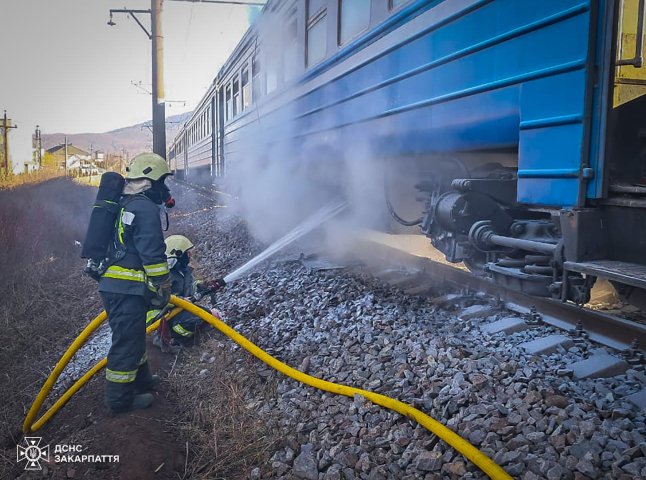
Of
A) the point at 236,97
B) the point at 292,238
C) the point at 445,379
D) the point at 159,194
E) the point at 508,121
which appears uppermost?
the point at 236,97

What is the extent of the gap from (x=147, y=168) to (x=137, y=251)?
52cm

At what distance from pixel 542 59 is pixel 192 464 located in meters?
2.89

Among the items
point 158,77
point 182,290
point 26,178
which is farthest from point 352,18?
point 26,178

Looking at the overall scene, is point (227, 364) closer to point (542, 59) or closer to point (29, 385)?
point (29, 385)

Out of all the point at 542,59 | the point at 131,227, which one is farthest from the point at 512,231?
the point at 131,227

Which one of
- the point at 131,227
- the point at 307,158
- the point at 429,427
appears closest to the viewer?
the point at 429,427

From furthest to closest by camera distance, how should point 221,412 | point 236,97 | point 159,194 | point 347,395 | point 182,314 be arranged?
point 236,97 < point 182,314 < point 159,194 < point 221,412 < point 347,395

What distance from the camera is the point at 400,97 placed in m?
4.55

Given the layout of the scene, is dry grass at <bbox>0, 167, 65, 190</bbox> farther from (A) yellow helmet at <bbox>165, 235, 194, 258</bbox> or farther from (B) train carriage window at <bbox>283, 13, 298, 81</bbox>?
(A) yellow helmet at <bbox>165, 235, 194, 258</bbox>

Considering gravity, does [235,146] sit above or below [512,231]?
above

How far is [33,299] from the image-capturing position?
22.2 feet

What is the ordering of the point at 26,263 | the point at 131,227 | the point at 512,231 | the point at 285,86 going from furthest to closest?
1. the point at 26,263
2. the point at 285,86
3. the point at 512,231
4. the point at 131,227

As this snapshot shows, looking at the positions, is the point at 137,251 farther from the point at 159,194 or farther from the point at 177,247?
the point at 177,247

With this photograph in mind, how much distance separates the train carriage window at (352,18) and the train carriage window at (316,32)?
46 centimetres
